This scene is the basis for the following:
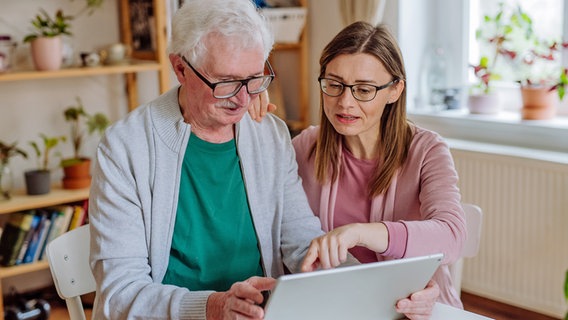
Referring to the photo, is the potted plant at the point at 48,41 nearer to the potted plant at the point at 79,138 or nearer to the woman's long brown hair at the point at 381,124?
the potted plant at the point at 79,138

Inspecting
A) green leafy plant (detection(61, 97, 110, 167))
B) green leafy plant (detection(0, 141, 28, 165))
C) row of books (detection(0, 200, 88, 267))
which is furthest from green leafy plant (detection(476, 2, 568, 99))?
green leafy plant (detection(0, 141, 28, 165))

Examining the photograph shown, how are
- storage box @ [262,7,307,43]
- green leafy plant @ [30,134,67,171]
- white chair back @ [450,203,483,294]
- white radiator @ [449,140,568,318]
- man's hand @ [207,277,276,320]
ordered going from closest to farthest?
man's hand @ [207,277,276,320]
white chair back @ [450,203,483,294]
white radiator @ [449,140,568,318]
green leafy plant @ [30,134,67,171]
storage box @ [262,7,307,43]

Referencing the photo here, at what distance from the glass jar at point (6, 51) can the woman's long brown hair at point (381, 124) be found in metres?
1.75

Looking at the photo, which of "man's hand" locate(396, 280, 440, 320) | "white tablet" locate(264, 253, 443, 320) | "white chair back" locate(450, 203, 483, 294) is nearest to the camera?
"white tablet" locate(264, 253, 443, 320)

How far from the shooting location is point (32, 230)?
124 inches

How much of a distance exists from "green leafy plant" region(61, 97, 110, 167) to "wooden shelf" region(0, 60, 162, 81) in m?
0.18

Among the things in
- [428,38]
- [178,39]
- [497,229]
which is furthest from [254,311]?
[428,38]

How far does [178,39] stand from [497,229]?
208 cm

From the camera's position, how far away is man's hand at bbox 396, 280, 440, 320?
144 cm

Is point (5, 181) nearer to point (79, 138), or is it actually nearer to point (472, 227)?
point (79, 138)

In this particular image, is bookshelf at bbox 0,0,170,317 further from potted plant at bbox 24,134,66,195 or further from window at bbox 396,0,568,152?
window at bbox 396,0,568,152

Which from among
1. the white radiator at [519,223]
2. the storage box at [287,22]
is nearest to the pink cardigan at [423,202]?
the white radiator at [519,223]

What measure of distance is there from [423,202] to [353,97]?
0.30m

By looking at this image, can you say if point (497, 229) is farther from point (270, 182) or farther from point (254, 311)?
point (254, 311)
